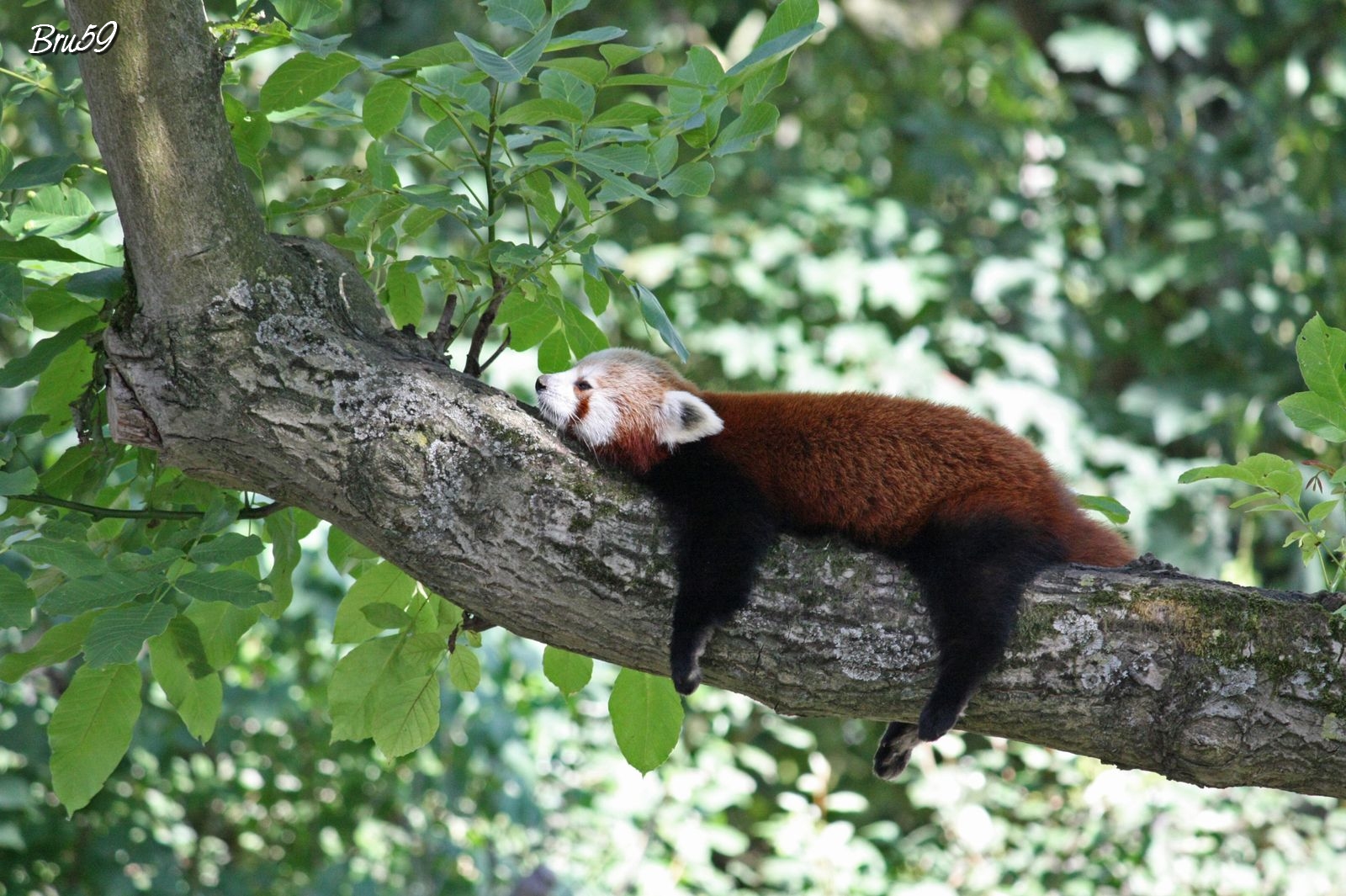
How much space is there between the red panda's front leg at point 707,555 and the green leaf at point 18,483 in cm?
109

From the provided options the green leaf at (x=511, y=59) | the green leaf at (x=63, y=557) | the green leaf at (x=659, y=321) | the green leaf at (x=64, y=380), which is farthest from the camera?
the green leaf at (x=64, y=380)

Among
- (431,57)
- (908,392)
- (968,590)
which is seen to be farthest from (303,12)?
(908,392)

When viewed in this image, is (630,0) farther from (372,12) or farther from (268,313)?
(268,313)

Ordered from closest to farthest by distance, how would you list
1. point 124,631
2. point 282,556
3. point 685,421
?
point 124,631, point 282,556, point 685,421

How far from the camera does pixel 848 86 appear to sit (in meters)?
8.09

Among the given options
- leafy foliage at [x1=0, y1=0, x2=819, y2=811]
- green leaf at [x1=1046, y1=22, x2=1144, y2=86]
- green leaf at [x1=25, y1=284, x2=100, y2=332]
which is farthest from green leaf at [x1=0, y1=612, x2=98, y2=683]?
green leaf at [x1=1046, y1=22, x2=1144, y2=86]

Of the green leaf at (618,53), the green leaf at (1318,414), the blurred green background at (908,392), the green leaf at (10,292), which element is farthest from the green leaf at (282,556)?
the blurred green background at (908,392)

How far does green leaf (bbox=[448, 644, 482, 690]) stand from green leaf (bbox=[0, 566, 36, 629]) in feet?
2.60

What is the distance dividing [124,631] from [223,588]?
6.2 inches

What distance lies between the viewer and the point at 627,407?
302 cm

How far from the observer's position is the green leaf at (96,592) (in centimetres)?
177

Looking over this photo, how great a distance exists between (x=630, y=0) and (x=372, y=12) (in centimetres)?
149

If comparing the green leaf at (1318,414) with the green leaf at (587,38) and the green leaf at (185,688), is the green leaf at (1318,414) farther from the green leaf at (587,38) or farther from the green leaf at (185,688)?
the green leaf at (185,688)

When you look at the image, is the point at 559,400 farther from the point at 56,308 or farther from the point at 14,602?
the point at 14,602
